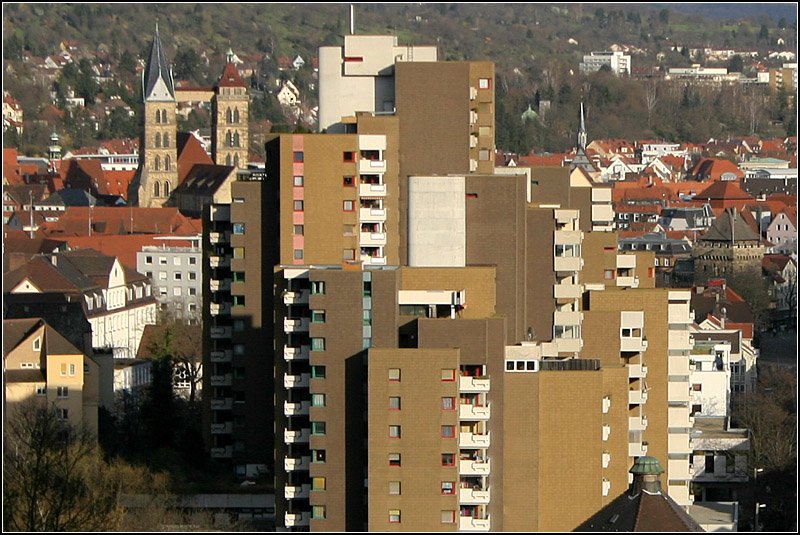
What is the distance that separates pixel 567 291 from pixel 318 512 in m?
4.90

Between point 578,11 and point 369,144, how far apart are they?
15728cm

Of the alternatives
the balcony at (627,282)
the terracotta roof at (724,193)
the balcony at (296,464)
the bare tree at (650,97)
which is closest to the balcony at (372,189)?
the balcony at (296,464)

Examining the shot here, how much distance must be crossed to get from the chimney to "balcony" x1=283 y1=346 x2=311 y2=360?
378cm

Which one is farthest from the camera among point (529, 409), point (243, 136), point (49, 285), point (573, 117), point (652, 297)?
point (573, 117)

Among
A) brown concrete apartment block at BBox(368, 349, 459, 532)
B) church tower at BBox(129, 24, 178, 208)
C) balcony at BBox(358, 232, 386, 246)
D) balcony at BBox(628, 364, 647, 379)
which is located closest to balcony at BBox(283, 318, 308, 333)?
brown concrete apartment block at BBox(368, 349, 459, 532)

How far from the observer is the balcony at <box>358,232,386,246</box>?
93.2 ft

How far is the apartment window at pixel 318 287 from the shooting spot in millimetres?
25250

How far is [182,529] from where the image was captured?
27.7 metres

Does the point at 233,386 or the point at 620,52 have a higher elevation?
the point at 620,52

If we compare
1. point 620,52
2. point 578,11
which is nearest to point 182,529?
point 620,52

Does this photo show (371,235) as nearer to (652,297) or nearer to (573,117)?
(652,297)

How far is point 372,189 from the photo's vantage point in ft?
93.1

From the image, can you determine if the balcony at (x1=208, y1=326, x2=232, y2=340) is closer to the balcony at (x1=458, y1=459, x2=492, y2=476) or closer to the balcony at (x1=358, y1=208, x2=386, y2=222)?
the balcony at (x1=358, y1=208, x2=386, y2=222)

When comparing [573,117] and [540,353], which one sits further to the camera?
[573,117]
